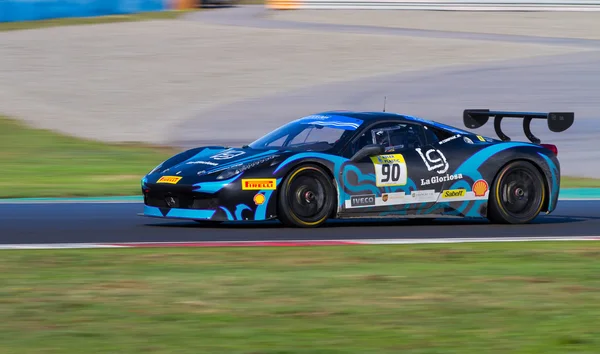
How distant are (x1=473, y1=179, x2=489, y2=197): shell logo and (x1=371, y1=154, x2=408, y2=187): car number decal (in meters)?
0.80

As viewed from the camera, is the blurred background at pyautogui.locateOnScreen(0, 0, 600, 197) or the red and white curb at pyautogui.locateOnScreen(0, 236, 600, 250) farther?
the blurred background at pyautogui.locateOnScreen(0, 0, 600, 197)

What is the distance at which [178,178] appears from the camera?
10055mm

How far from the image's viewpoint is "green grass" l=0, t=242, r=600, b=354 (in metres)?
5.47

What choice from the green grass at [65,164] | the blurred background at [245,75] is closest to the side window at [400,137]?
the green grass at [65,164]

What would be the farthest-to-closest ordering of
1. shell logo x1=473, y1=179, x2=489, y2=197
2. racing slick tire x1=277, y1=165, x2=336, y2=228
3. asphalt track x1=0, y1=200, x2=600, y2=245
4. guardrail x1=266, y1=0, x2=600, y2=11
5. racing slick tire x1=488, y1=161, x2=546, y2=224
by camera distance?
guardrail x1=266, y1=0, x2=600, y2=11
racing slick tire x1=488, y1=161, x2=546, y2=224
shell logo x1=473, y1=179, x2=489, y2=197
racing slick tire x1=277, y1=165, x2=336, y2=228
asphalt track x1=0, y1=200, x2=600, y2=245

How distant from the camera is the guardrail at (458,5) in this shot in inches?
1550

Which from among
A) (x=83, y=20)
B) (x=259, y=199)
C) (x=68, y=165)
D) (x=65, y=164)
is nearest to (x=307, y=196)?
(x=259, y=199)

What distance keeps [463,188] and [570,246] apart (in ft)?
5.74

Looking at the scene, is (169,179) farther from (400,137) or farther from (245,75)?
(245,75)

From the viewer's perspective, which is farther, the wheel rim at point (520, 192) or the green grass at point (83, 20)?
the green grass at point (83, 20)

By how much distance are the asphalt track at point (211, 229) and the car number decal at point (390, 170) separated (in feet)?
1.48

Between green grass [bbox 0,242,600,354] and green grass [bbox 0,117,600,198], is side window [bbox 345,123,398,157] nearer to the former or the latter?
green grass [bbox 0,242,600,354]

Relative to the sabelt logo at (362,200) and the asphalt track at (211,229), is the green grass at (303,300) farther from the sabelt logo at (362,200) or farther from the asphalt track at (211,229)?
the sabelt logo at (362,200)

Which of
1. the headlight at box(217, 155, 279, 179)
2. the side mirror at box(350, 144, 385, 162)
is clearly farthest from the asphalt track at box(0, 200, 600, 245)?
the side mirror at box(350, 144, 385, 162)
